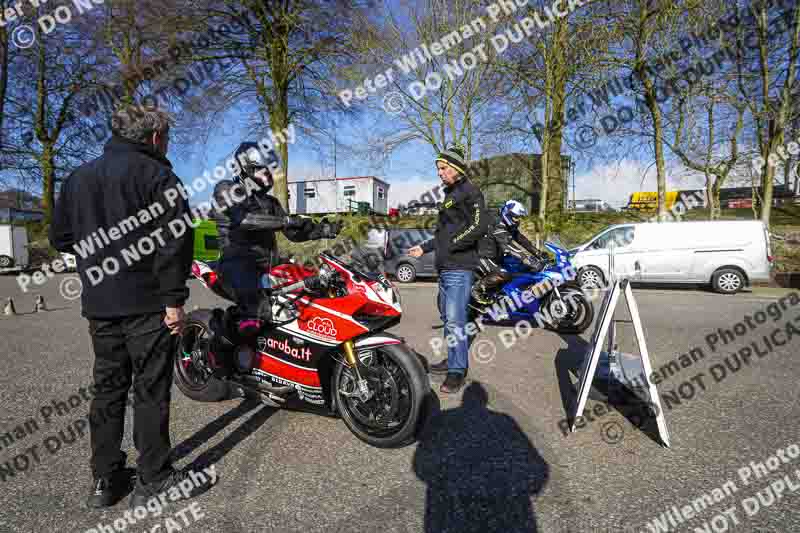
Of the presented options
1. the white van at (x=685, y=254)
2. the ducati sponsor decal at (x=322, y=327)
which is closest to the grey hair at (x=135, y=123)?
the ducati sponsor decal at (x=322, y=327)

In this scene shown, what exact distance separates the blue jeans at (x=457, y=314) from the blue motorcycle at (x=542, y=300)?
2.59 metres

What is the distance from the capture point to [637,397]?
361 centimetres

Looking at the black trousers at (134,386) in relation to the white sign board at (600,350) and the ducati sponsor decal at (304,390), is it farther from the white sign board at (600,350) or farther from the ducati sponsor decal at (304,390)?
the white sign board at (600,350)

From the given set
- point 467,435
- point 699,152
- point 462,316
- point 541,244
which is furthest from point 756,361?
point 699,152

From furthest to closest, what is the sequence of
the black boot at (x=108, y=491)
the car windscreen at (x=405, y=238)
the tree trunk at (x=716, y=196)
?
1. the tree trunk at (x=716, y=196)
2. the car windscreen at (x=405, y=238)
3. the black boot at (x=108, y=491)

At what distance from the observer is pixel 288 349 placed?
3.19 m

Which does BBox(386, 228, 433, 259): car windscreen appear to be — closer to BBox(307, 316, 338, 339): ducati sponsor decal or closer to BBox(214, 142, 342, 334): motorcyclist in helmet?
BBox(214, 142, 342, 334): motorcyclist in helmet

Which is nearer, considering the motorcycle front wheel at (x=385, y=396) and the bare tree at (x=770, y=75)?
the motorcycle front wheel at (x=385, y=396)

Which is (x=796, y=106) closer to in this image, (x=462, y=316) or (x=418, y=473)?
(x=462, y=316)

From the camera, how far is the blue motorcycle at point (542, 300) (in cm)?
651

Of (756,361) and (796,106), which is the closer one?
(756,361)

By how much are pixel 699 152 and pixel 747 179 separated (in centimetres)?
447

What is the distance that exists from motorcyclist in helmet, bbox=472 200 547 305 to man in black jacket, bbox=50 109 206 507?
455cm

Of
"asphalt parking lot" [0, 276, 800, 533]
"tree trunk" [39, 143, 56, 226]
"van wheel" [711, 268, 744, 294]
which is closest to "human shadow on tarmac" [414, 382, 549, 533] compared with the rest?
"asphalt parking lot" [0, 276, 800, 533]
